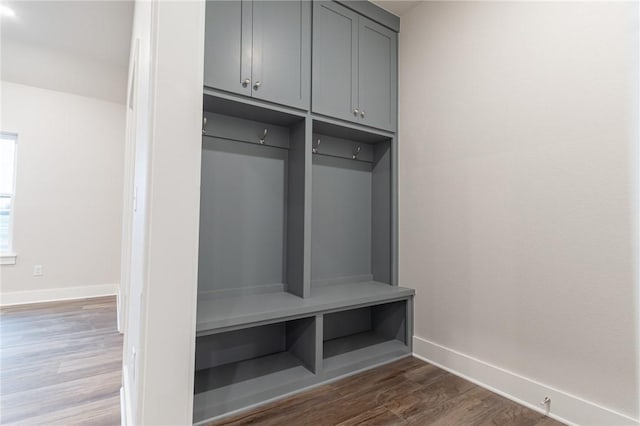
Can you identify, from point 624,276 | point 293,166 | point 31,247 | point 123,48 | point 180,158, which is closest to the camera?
point 180,158

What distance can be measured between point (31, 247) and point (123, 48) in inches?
110

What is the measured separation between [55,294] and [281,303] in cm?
383

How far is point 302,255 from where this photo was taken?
6.87ft

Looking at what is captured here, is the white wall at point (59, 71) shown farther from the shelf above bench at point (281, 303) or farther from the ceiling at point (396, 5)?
the shelf above bench at point (281, 303)

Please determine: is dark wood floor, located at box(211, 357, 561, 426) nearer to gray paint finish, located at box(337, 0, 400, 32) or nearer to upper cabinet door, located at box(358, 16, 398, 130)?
upper cabinet door, located at box(358, 16, 398, 130)

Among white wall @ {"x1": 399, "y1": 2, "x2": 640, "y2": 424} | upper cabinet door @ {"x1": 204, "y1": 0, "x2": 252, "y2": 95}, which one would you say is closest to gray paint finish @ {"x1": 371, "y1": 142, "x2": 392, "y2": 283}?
white wall @ {"x1": 399, "y1": 2, "x2": 640, "y2": 424}

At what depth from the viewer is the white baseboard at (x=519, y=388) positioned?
1489mm

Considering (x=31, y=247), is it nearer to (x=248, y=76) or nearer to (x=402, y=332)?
(x=248, y=76)

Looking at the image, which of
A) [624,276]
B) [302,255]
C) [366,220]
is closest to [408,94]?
[366,220]

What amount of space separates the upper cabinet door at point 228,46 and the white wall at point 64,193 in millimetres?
3501

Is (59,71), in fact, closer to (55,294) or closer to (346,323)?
(55,294)

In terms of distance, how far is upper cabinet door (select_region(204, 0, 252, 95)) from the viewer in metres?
1.76

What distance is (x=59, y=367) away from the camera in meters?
2.18

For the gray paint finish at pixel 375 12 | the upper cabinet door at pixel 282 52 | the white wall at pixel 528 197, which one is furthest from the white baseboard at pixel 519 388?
the gray paint finish at pixel 375 12
